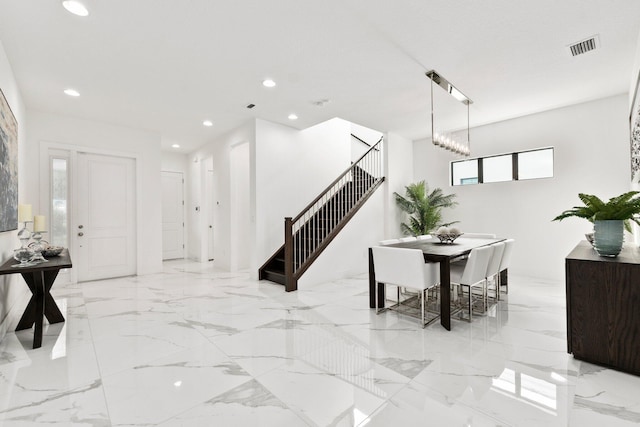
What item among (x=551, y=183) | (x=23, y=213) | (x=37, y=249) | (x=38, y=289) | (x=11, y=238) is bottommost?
(x=38, y=289)

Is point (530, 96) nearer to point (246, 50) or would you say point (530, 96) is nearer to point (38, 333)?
point (246, 50)

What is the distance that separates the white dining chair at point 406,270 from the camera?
124 inches

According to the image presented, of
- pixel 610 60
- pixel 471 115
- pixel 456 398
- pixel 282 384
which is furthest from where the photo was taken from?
pixel 471 115

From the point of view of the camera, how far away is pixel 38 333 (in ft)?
9.01

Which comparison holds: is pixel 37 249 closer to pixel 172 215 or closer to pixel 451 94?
pixel 172 215

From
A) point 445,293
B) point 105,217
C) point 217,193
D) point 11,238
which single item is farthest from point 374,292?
point 105,217

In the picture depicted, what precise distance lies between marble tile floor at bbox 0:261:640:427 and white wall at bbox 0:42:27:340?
50 cm

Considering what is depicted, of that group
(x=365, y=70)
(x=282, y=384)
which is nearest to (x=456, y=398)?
(x=282, y=384)

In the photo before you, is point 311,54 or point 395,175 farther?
point 395,175

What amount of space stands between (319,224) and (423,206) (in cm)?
222

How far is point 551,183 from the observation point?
17.3 feet

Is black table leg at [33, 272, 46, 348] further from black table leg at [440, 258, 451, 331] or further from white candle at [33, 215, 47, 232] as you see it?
black table leg at [440, 258, 451, 331]

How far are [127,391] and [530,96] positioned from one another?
590cm

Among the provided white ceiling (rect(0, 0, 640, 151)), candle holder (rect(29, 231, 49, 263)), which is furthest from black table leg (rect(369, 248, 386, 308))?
candle holder (rect(29, 231, 49, 263))
